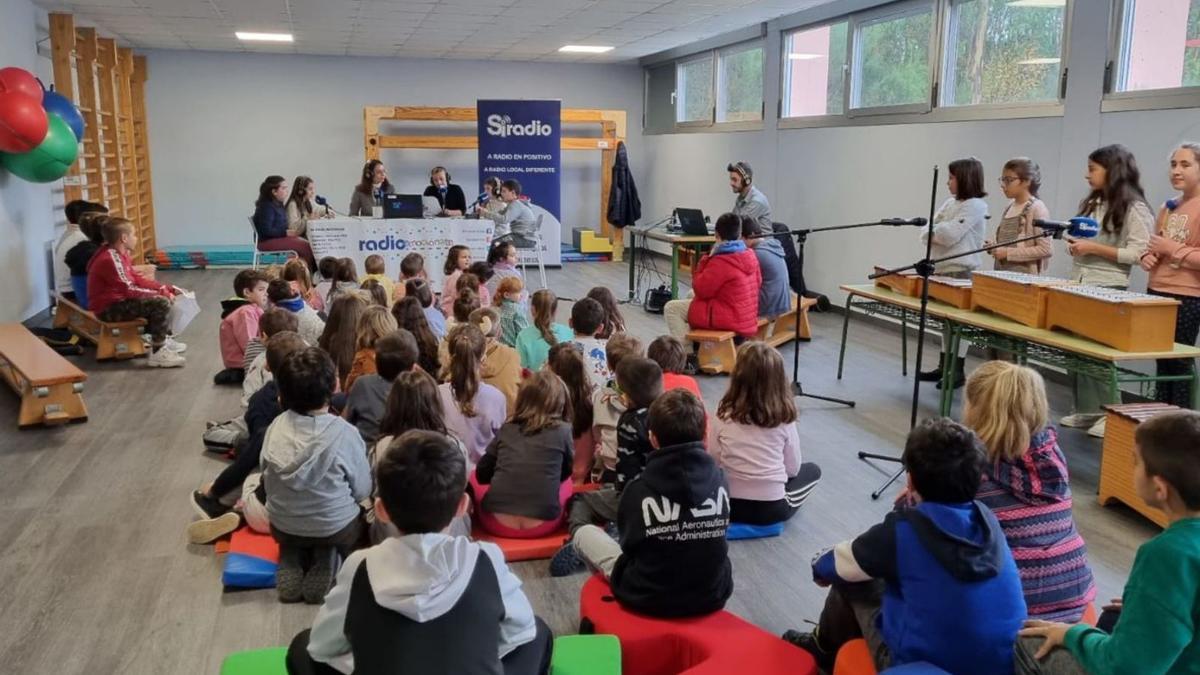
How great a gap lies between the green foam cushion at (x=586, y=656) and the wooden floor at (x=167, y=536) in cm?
50

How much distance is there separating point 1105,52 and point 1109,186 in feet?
4.79

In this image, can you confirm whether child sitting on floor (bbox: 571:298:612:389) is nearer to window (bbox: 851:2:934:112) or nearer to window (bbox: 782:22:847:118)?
window (bbox: 851:2:934:112)

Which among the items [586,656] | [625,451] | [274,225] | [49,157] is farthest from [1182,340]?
[49,157]

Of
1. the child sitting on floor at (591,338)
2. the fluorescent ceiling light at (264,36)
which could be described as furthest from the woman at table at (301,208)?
the child sitting on floor at (591,338)

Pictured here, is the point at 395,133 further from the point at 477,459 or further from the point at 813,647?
the point at 813,647

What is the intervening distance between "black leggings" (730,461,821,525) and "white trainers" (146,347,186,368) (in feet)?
13.9

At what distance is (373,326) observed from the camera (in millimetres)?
4102

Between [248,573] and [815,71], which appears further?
[815,71]

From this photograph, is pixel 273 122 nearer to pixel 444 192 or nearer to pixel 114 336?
pixel 444 192

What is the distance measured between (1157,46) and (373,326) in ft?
15.1

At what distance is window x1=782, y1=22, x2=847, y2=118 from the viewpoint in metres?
8.70

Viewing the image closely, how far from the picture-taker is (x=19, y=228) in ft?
23.3

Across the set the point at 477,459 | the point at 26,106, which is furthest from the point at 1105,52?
the point at 26,106

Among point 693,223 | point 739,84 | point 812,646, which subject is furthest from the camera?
point 739,84
